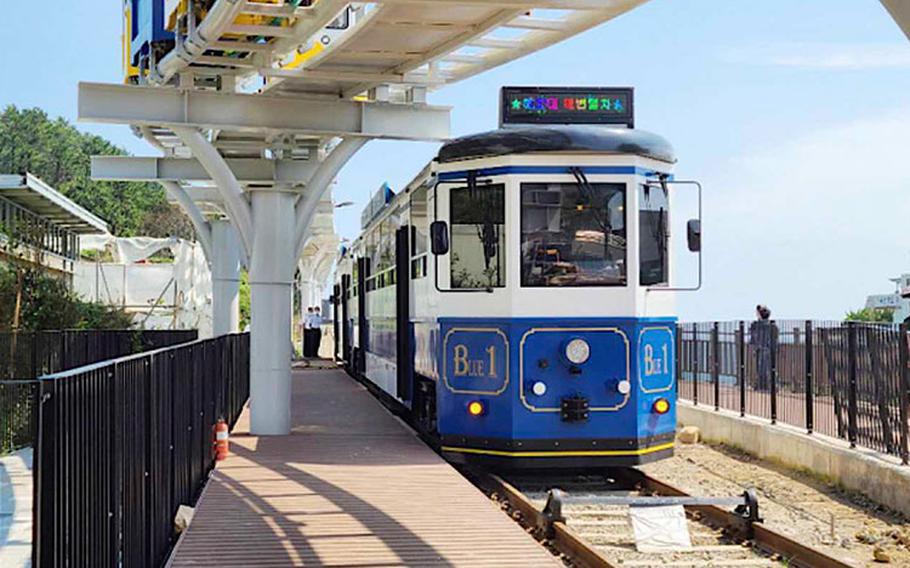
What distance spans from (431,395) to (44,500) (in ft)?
26.8

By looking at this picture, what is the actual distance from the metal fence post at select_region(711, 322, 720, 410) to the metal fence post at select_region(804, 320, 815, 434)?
3.20 metres

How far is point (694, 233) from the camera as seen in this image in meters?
10.8

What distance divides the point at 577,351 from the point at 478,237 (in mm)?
1418

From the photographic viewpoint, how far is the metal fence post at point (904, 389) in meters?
10.5

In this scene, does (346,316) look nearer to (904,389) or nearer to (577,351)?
(577,351)

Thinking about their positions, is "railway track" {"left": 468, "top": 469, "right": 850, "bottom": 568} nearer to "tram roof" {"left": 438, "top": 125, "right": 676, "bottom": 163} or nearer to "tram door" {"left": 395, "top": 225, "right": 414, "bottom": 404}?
"tram roof" {"left": 438, "top": 125, "right": 676, "bottom": 163}

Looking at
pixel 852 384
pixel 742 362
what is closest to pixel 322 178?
pixel 852 384

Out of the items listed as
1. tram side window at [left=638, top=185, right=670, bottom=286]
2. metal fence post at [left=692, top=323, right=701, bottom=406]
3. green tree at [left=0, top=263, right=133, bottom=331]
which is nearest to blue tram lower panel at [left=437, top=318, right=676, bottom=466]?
tram side window at [left=638, top=185, right=670, bottom=286]

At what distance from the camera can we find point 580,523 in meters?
9.33

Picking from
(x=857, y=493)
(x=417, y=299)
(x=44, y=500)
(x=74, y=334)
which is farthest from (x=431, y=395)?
(x=44, y=500)

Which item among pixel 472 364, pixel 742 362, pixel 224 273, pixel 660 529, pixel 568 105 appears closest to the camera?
pixel 660 529

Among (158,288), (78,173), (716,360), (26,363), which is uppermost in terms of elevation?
(78,173)

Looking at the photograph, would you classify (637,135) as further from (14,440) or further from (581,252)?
(14,440)

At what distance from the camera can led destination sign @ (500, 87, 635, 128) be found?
11484mm
